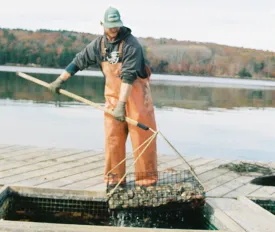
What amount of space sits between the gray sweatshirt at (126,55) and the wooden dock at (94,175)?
1.26m

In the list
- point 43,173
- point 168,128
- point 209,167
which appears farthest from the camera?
point 168,128

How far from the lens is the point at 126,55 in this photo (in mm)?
4066

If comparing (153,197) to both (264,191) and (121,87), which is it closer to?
(121,87)

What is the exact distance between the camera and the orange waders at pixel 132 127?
4.26m

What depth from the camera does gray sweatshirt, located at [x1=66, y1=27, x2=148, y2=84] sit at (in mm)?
4035

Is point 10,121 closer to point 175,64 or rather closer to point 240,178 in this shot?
point 240,178

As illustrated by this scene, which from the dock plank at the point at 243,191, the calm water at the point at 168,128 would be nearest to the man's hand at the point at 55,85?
the dock plank at the point at 243,191

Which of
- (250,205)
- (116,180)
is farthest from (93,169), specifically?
(250,205)

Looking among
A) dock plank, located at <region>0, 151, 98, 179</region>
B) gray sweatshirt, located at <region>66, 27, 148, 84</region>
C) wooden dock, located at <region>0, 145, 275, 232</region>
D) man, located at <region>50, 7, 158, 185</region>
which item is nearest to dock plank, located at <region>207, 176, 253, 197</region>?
wooden dock, located at <region>0, 145, 275, 232</region>

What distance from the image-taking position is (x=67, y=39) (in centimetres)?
6088

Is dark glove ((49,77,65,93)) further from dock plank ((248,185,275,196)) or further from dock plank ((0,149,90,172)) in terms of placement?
dock plank ((248,185,275,196))

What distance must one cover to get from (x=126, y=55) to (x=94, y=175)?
1.63 meters

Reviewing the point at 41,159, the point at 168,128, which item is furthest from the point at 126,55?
the point at 168,128

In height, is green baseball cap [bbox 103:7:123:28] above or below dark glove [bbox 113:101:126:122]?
above
